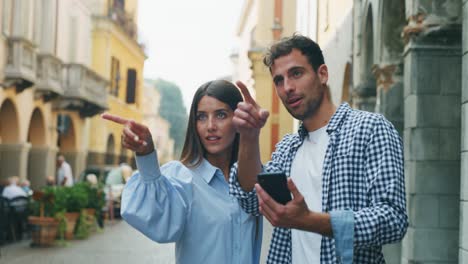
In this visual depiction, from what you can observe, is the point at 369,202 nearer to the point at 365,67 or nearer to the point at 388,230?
the point at 388,230

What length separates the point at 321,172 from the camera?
8.14ft

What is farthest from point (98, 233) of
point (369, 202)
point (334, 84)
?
point (369, 202)

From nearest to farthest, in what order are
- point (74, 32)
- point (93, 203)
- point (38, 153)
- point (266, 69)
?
point (93, 203) < point (38, 153) < point (266, 69) < point (74, 32)

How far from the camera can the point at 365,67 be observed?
35.5ft

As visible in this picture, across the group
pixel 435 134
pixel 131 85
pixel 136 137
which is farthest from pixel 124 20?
pixel 136 137

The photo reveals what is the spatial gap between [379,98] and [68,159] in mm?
23027

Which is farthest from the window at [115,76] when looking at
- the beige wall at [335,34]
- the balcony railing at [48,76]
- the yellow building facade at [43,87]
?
the beige wall at [335,34]

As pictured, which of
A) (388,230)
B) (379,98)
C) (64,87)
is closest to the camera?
(388,230)

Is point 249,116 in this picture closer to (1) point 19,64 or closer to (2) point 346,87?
(2) point 346,87

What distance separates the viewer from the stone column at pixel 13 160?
833 inches

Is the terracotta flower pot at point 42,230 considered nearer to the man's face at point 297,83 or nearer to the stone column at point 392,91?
the stone column at point 392,91

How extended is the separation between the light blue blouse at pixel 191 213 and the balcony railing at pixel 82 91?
80.6 ft

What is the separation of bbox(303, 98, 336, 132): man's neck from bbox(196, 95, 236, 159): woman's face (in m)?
0.52

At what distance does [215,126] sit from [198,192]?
300 mm
